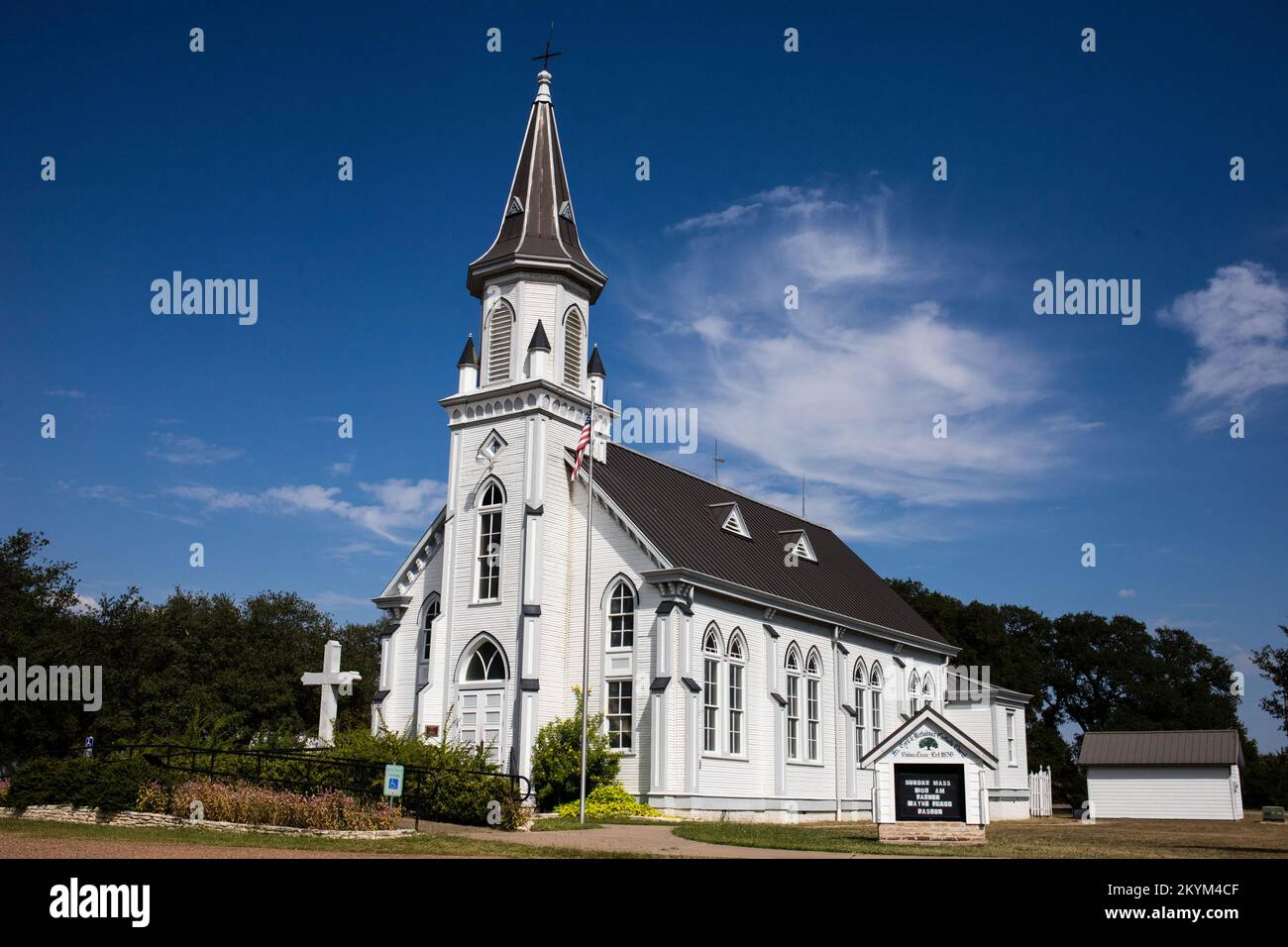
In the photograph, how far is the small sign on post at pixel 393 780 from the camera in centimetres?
2145

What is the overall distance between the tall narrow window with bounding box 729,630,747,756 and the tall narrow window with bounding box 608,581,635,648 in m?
3.37

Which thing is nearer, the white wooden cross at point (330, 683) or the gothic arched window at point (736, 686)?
the white wooden cross at point (330, 683)

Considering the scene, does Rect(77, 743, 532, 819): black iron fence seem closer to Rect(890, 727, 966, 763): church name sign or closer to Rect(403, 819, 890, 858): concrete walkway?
Rect(403, 819, 890, 858): concrete walkway

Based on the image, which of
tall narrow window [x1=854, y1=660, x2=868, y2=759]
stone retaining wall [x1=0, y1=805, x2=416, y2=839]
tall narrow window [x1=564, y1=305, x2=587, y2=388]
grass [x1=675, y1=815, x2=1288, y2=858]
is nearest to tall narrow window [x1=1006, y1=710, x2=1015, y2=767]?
tall narrow window [x1=854, y1=660, x2=868, y2=759]

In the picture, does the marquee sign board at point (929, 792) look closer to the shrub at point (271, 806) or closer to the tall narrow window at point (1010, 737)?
the shrub at point (271, 806)

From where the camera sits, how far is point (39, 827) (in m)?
21.3

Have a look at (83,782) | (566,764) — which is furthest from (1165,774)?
(83,782)

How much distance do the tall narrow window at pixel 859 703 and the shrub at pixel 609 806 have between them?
12.8m

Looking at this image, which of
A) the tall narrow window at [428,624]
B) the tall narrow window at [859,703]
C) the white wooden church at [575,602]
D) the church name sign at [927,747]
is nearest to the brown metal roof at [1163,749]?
the tall narrow window at [859,703]

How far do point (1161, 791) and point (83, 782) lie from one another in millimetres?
43516

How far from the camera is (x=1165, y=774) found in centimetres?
5044
